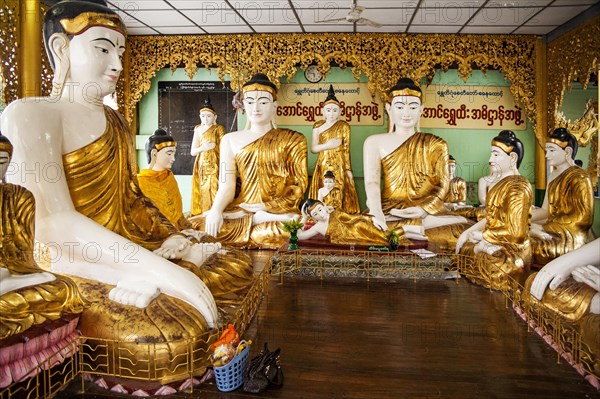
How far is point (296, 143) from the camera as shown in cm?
528

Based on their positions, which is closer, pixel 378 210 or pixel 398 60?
pixel 378 210

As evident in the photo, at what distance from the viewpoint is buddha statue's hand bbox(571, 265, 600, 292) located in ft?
6.91

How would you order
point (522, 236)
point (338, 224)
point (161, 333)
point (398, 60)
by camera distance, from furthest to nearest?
1. point (398, 60)
2. point (338, 224)
3. point (522, 236)
4. point (161, 333)

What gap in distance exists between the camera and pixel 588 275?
215 cm

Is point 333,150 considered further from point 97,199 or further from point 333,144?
point 97,199

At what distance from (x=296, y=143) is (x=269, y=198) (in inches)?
26.8

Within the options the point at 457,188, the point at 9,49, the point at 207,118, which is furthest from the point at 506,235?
the point at 9,49

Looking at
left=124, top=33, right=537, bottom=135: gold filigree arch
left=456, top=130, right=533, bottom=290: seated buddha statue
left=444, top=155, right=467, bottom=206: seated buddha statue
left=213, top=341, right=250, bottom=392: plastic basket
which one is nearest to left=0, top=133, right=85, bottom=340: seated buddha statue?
left=213, top=341, right=250, bottom=392: plastic basket

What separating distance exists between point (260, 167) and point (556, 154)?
9.43 feet

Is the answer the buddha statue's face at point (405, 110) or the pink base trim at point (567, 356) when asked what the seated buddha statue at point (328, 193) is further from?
the pink base trim at point (567, 356)

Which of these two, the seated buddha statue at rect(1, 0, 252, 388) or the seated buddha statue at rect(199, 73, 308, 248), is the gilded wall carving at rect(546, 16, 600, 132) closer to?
the seated buddha statue at rect(199, 73, 308, 248)

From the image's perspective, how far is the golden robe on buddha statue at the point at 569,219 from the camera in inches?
156

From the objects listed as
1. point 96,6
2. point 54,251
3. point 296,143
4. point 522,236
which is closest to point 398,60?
point 296,143

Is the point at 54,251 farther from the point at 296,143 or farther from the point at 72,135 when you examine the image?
the point at 296,143
